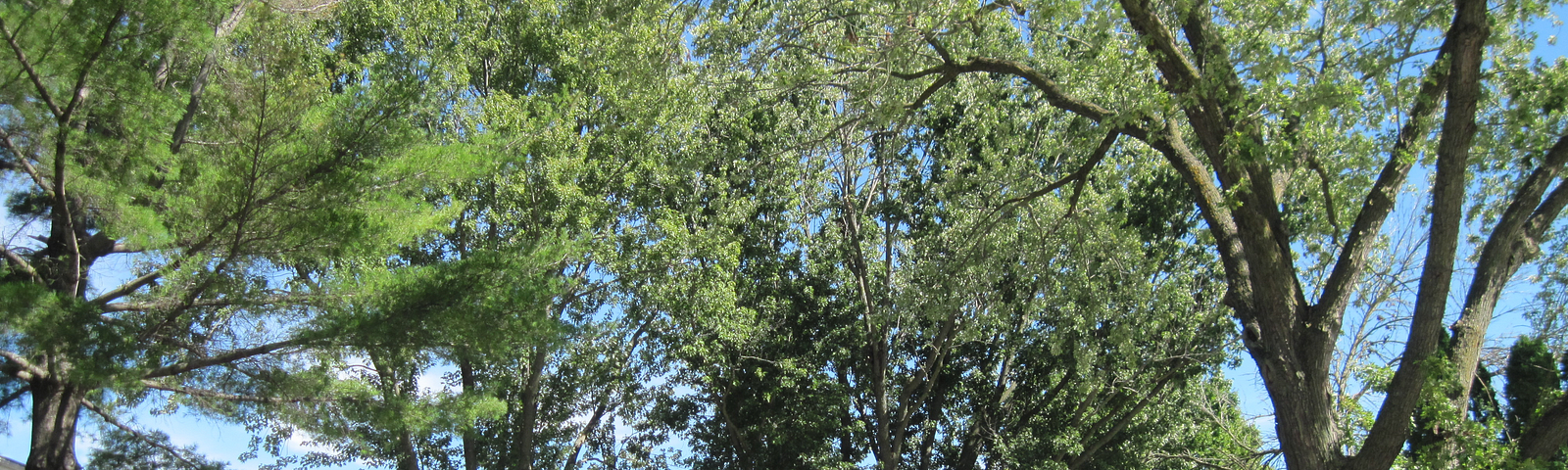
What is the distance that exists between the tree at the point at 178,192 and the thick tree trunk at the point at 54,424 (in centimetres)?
1

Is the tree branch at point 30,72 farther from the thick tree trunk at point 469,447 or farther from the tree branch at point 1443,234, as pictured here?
the tree branch at point 1443,234

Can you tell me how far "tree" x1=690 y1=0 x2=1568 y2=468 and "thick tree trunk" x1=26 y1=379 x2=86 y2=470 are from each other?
20.7 ft

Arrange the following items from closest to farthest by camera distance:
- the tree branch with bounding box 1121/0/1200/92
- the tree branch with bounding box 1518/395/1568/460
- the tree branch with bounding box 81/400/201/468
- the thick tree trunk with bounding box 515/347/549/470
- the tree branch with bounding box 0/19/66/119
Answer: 1. the tree branch with bounding box 1518/395/1568/460
2. the tree branch with bounding box 1121/0/1200/92
3. the tree branch with bounding box 0/19/66/119
4. the tree branch with bounding box 81/400/201/468
5. the thick tree trunk with bounding box 515/347/549/470

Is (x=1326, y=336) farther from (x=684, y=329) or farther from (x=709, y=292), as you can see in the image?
(x=684, y=329)

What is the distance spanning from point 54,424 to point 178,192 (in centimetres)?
203

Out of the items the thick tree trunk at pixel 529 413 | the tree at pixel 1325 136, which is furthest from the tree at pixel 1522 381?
the thick tree trunk at pixel 529 413

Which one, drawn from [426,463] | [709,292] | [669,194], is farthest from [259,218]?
[426,463]

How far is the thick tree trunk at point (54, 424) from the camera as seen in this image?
7207mm

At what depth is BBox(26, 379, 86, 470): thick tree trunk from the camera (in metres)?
7.21

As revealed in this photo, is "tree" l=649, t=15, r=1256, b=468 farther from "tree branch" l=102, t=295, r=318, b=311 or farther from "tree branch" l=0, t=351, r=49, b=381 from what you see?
"tree branch" l=0, t=351, r=49, b=381

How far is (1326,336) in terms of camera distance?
566 centimetres

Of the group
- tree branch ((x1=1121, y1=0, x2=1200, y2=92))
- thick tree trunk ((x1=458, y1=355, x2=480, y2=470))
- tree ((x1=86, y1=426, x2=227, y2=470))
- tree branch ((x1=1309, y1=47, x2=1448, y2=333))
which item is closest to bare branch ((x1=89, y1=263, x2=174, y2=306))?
tree ((x1=86, y1=426, x2=227, y2=470))

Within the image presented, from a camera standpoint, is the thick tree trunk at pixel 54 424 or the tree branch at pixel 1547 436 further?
the thick tree trunk at pixel 54 424

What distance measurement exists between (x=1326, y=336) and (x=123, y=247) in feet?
27.8
